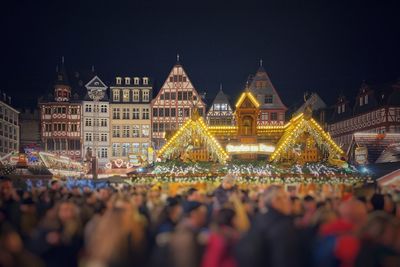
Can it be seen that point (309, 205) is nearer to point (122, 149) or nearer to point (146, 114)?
point (146, 114)

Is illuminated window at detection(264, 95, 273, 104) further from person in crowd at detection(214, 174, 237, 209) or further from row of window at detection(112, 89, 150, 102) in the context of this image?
person in crowd at detection(214, 174, 237, 209)

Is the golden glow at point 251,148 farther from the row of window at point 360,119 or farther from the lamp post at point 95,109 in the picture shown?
the lamp post at point 95,109

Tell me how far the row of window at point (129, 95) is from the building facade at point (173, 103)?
1.70 metres

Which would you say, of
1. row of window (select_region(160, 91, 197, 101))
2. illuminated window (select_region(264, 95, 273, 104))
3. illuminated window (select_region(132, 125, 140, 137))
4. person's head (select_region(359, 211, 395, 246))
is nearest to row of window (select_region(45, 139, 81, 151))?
illuminated window (select_region(132, 125, 140, 137))

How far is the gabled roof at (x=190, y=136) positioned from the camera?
894 inches

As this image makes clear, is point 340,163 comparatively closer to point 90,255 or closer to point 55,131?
point 90,255

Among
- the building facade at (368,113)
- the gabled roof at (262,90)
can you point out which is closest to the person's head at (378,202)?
the building facade at (368,113)

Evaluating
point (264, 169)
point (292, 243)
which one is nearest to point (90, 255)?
point (292, 243)

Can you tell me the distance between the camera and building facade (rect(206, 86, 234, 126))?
62.0 m

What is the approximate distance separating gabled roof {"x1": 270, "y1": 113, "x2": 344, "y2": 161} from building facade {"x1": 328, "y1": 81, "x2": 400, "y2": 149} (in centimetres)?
2376

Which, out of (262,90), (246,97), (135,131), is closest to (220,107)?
(262,90)

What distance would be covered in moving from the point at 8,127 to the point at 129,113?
54.3 ft

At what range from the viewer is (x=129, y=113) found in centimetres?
6412

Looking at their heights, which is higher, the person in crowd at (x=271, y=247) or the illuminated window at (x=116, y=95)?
the illuminated window at (x=116, y=95)
